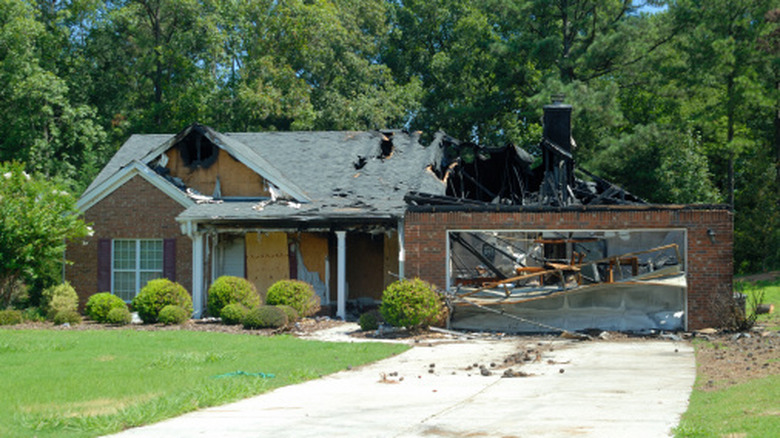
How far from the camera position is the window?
26062mm

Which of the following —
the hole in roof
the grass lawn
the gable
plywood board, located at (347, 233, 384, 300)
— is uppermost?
the hole in roof

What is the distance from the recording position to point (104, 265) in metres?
26.0

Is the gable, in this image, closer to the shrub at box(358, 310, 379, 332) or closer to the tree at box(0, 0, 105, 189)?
the shrub at box(358, 310, 379, 332)

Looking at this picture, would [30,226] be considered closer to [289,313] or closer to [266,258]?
[266,258]

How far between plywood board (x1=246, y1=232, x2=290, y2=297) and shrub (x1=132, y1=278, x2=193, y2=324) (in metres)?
3.03

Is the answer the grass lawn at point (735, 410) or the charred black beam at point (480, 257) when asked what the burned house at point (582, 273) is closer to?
the charred black beam at point (480, 257)

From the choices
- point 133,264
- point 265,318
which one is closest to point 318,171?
point 133,264

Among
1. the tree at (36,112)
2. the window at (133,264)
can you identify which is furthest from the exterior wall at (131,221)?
the tree at (36,112)

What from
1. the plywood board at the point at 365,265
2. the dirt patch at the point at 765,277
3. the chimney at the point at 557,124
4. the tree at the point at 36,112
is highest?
the tree at the point at 36,112

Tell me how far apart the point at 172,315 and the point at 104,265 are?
456cm

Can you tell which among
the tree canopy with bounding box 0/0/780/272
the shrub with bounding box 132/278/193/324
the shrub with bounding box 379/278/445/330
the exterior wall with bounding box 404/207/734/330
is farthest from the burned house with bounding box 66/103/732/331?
the tree canopy with bounding box 0/0/780/272

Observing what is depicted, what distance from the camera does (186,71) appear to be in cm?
4591

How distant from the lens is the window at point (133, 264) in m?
26.1

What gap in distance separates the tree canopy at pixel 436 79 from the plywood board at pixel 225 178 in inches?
535
